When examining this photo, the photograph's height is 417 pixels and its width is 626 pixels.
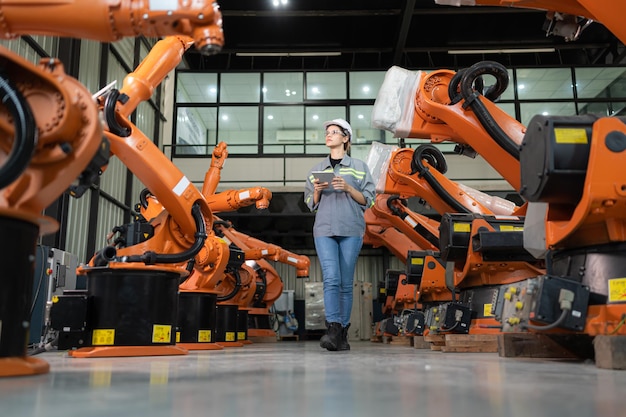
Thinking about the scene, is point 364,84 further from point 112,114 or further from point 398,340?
point 112,114

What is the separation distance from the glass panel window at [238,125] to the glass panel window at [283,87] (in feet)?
1.92

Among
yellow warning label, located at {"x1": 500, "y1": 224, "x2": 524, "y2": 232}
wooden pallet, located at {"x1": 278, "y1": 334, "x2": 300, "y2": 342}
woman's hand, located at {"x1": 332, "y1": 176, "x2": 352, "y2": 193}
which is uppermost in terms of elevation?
woman's hand, located at {"x1": 332, "y1": 176, "x2": 352, "y2": 193}

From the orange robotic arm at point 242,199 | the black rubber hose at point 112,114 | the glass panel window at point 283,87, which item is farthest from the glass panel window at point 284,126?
the black rubber hose at point 112,114

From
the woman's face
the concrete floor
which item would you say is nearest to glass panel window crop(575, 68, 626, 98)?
the woman's face

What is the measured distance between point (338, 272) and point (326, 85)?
11233 mm

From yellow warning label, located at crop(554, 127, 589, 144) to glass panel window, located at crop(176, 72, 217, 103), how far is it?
42.8 ft

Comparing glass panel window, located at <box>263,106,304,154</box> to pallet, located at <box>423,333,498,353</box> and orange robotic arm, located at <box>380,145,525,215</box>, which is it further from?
pallet, located at <box>423,333,498,353</box>

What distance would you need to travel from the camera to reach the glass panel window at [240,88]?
14398 mm

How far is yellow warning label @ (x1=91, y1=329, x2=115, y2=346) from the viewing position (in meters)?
3.14

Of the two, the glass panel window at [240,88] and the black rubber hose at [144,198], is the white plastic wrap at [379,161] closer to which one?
the black rubber hose at [144,198]

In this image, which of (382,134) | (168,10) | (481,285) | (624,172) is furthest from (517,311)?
(382,134)

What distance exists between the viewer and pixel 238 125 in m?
14.3

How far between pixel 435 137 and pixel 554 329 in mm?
2307

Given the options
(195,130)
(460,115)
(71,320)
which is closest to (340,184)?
(460,115)
